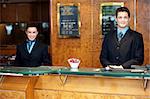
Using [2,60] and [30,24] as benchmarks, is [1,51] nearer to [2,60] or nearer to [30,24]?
[2,60]

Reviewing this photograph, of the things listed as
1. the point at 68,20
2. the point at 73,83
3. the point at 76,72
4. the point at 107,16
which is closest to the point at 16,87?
the point at 73,83

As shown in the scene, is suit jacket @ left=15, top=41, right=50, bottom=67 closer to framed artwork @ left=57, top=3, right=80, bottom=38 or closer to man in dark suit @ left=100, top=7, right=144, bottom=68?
man in dark suit @ left=100, top=7, right=144, bottom=68

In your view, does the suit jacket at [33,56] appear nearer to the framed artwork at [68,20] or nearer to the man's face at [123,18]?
the man's face at [123,18]

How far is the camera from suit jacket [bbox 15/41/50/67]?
4.43 metres

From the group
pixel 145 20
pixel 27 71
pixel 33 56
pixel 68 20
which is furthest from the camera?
pixel 68 20

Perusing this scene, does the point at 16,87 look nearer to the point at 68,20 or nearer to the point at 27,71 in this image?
the point at 27,71

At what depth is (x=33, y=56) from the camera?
443 cm

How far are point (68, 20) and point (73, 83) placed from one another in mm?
2501

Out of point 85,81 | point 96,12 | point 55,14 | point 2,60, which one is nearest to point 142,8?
point 96,12

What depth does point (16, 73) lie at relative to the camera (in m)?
3.50

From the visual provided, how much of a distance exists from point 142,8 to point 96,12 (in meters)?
0.79

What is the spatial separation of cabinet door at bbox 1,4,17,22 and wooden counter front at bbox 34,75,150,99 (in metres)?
4.30

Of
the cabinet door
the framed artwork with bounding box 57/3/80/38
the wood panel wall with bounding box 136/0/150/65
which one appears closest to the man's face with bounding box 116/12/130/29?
the wood panel wall with bounding box 136/0/150/65

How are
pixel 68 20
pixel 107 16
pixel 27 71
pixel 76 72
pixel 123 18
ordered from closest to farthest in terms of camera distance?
pixel 76 72 → pixel 27 71 → pixel 123 18 → pixel 107 16 → pixel 68 20
